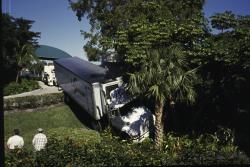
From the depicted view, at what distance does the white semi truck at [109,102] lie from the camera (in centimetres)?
1698

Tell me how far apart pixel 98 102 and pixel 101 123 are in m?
1.95

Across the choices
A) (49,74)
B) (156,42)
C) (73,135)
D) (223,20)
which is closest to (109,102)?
(156,42)

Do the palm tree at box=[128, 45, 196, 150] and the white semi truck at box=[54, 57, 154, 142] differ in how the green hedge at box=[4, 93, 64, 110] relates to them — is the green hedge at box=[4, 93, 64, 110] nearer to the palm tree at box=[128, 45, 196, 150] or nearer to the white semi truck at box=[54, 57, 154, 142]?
the white semi truck at box=[54, 57, 154, 142]

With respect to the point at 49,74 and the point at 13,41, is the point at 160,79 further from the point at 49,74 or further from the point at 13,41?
the point at 49,74

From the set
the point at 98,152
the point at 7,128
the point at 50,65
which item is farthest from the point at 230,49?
the point at 50,65

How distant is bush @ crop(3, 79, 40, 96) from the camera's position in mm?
20348

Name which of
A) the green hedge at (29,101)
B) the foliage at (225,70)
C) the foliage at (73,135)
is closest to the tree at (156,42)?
the foliage at (225,70)

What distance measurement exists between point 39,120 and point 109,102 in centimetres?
481

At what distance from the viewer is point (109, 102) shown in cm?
1836

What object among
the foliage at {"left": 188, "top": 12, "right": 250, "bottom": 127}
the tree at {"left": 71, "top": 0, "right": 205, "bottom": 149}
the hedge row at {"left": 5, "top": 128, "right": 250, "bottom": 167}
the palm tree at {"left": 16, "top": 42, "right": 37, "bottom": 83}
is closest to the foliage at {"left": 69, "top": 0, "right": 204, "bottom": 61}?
the tree at {"left": 71, "top": 0, "right": 205, "bottom": 149}

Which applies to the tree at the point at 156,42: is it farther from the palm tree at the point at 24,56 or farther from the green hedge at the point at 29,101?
the green hedge at the point at 29,101

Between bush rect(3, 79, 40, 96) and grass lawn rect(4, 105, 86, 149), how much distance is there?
146 cm

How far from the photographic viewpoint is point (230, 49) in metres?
15.6

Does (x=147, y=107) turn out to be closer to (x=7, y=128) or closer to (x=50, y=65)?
(x=7, y=128)
